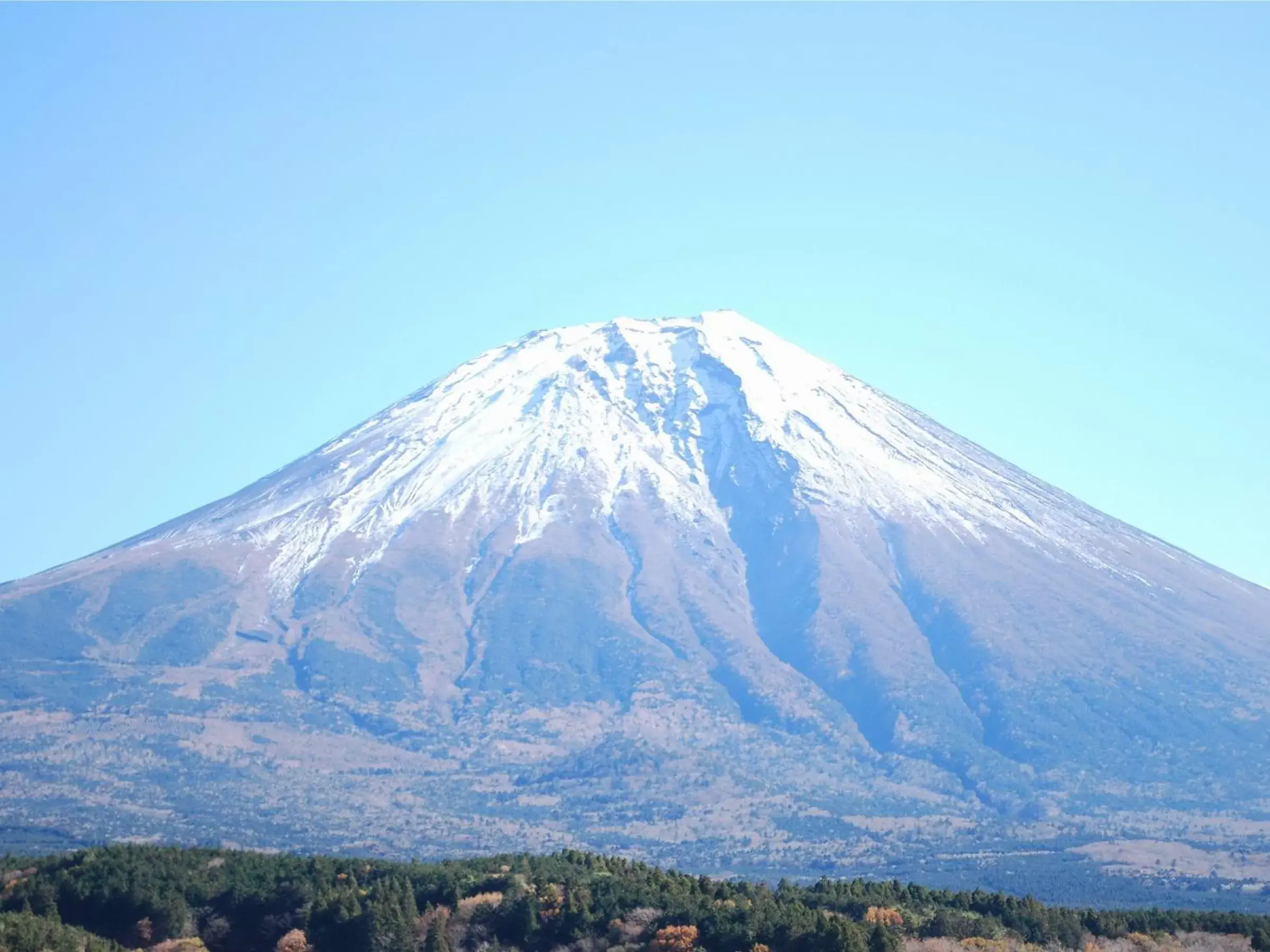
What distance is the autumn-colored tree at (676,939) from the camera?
51.8 m

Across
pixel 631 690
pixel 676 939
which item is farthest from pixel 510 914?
pixel 631 690

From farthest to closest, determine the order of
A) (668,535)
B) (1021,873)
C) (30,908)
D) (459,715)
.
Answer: (668,535), (459,715), (1021,873), (30,908)

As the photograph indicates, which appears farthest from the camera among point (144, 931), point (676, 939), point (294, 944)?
point (144, 931)

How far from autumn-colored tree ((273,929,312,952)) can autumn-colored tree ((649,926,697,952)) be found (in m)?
11.6

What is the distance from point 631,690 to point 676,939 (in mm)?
112640

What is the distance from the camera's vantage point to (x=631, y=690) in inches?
6491

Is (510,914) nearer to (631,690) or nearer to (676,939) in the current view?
(676,939)

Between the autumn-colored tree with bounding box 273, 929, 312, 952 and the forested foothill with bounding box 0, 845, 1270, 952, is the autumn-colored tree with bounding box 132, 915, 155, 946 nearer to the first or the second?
the forested foothill with bounding box 0, 845, 1270, 952

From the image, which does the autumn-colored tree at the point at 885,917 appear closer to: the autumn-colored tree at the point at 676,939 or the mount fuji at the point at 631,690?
the autumn-colored tree at the point at 676,939

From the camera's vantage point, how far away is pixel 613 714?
527ft

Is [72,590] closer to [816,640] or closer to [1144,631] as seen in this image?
[816,640]

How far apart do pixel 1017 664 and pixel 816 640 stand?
20.6m

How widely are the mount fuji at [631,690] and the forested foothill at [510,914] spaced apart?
2172 inches

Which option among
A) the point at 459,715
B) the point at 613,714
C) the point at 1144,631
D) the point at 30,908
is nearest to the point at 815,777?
the point at 613,714
